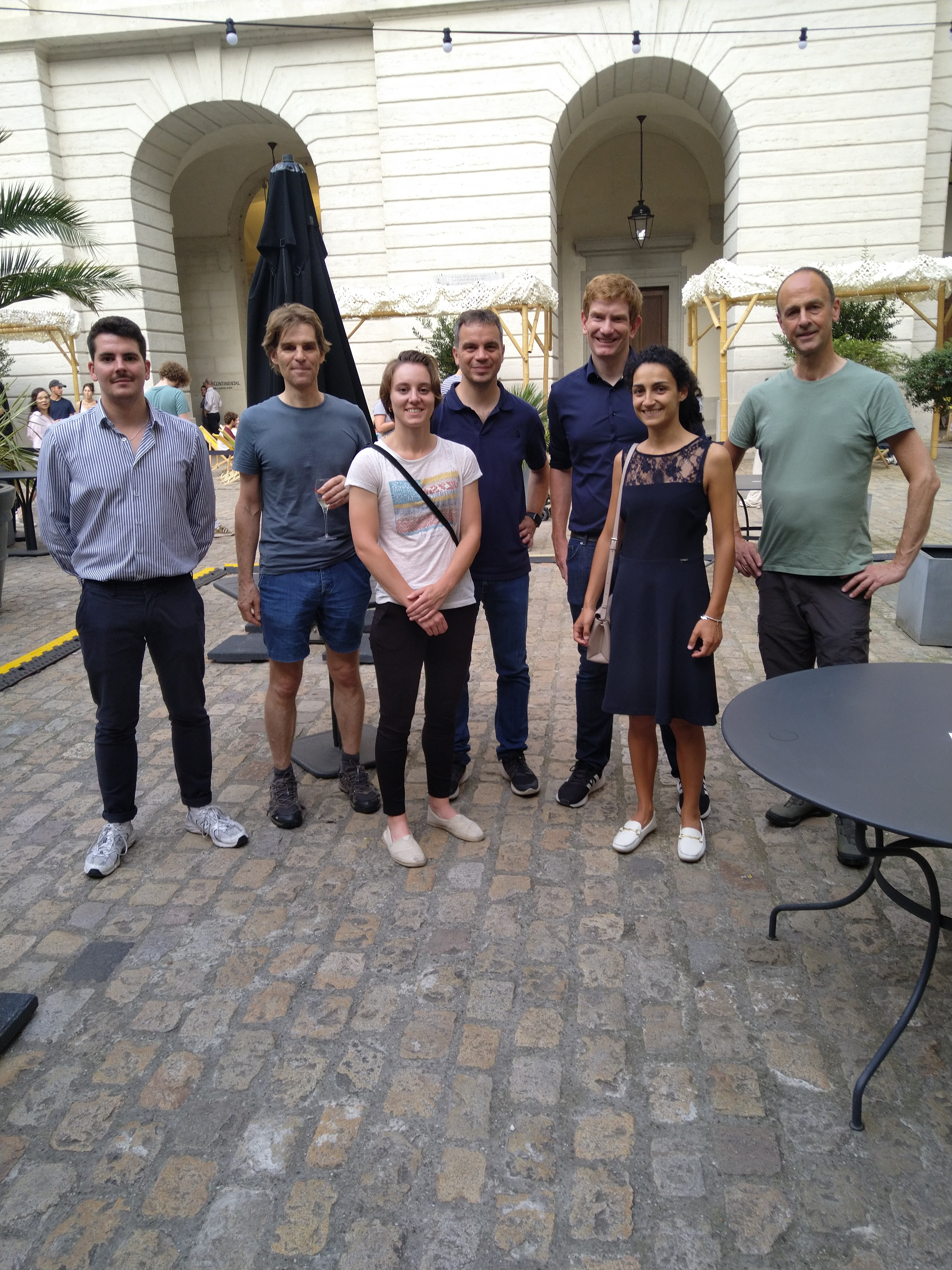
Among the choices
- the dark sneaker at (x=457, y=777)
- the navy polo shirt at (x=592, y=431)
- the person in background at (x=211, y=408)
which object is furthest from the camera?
the person in background at (x=211, y=408)

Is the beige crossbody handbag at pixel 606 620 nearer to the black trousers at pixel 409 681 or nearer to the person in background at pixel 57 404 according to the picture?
Result: the black trousers at pixel 409 681

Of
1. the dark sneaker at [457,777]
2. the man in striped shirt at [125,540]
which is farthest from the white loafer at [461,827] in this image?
the man in striped shirt at [125,540]

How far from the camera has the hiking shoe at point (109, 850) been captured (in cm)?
332

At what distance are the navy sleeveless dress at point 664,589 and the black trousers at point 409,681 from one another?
58 cm

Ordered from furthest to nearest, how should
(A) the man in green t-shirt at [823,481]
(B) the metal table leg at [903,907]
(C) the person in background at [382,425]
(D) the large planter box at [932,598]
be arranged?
(D) the large planter box at [932,598] → (C) the person in background at [382,425] → (A) the man in green t-shirt at [823,481] → (B) the metal table leg at [903,907]

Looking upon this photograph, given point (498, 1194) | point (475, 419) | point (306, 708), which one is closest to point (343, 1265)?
point (498, 1194)

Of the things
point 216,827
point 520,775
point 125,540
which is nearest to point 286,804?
point 216,827

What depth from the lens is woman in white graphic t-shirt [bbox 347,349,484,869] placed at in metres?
3.13

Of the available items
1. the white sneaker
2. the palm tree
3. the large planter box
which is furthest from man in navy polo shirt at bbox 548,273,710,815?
the palm tree

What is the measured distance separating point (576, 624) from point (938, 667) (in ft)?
4.15

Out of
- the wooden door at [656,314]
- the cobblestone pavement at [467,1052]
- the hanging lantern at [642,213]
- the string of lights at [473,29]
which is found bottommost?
the cobblestone pavement at [467,1052]

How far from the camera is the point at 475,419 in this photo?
3.61 m

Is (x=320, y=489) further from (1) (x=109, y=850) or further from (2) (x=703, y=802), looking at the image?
(2) (x=703, y=802)

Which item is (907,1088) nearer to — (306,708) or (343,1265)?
(343,1265)
